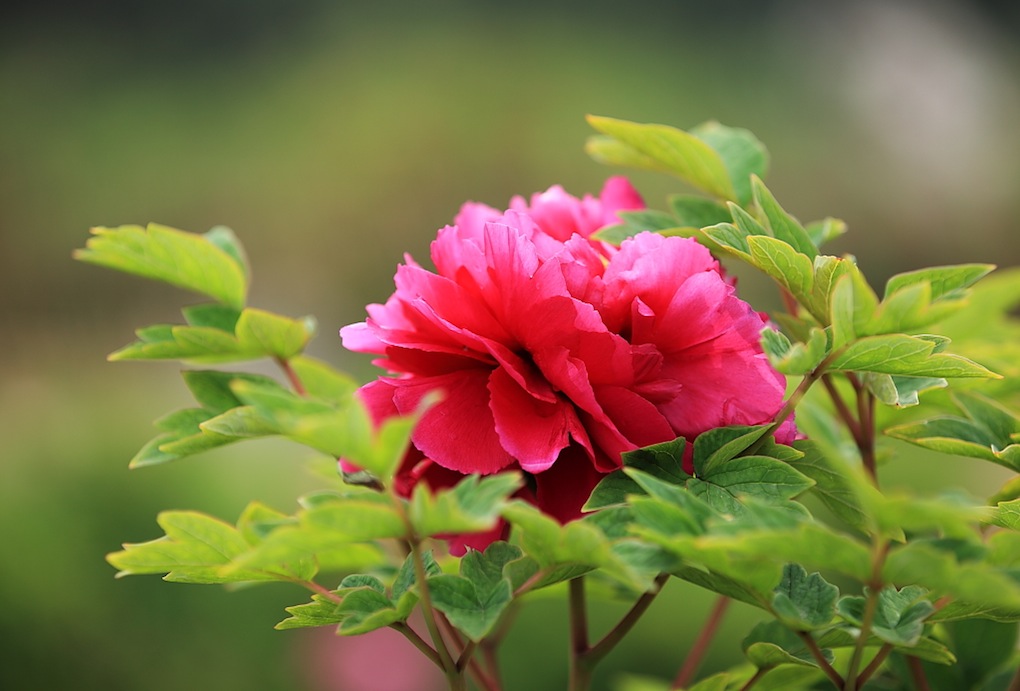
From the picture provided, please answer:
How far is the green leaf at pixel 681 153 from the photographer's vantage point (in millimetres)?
496

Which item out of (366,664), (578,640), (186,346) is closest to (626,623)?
(578,640)

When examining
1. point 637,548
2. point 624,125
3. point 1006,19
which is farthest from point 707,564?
point 1006,19

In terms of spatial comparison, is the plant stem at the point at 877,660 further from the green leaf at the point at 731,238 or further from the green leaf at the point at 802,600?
the green leaf at the point at 731,238

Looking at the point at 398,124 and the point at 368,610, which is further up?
the point at 398,124

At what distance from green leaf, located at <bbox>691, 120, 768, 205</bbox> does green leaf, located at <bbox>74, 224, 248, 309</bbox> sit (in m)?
0.26

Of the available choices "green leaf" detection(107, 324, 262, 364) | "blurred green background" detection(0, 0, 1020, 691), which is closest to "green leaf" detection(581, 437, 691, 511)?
"green leaf" detection(107, 324, 262, 364)

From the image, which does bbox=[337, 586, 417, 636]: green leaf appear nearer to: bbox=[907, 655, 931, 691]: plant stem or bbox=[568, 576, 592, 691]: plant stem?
bbox=[568, 576, 592, 691]: plant stem

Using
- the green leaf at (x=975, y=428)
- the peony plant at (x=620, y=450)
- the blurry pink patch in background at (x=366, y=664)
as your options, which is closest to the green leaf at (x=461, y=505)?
the peony plant at (x=620, y=450)

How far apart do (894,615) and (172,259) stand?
1.22ft

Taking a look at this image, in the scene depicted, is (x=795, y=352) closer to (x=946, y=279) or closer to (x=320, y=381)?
(x=946, y=279)

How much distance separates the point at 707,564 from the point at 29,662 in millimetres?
1462

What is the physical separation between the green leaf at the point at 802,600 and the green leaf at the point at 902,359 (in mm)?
78

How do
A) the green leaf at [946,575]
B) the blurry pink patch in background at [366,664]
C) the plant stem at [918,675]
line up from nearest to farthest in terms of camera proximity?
the green leaf at [946,575] < the plant stem at [918,675] < the blurry pink patch in background at [366,664]

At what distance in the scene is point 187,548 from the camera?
0.38 m
